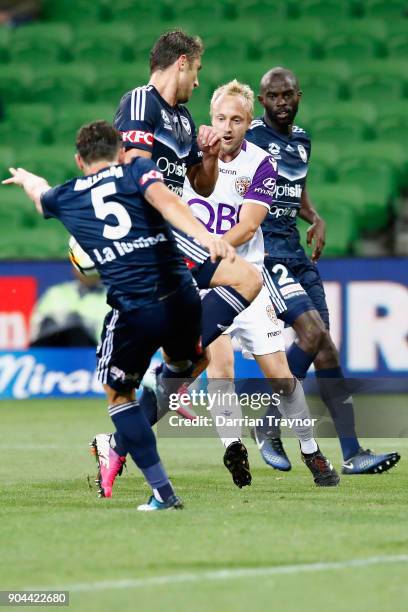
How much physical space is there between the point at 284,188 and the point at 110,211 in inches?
105

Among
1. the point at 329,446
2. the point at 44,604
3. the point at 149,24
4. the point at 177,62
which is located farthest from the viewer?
the point at 149,24

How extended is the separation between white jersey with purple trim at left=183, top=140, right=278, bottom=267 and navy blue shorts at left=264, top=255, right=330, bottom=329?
417 millimetres

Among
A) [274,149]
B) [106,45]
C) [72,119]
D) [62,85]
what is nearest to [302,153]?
[274,149]

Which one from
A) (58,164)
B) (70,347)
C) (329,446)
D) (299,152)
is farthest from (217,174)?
(58,164)

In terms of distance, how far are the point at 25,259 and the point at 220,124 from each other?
593 cm

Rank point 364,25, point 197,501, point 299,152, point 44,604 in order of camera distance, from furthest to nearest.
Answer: point 364,25, point 299,152, point 197,501, point 44,604

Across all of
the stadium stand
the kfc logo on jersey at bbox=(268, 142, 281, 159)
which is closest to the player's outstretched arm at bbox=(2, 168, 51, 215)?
the kfc logo on jersey at bbox=(268, 142, 281, 159)

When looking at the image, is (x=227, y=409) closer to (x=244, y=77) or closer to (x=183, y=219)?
(x=183, y=219)

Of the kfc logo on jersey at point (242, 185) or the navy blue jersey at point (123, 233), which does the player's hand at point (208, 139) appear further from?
the navy blue jersey at point (123, 233)

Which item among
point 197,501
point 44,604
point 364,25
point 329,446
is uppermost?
point 364,25

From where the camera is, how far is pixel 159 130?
6973 millimetres

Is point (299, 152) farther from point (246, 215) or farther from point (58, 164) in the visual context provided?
point (58, 164)

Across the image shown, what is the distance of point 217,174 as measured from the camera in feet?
24.7

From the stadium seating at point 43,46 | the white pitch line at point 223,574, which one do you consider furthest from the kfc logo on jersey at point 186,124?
the stadium seating at point 43,46
